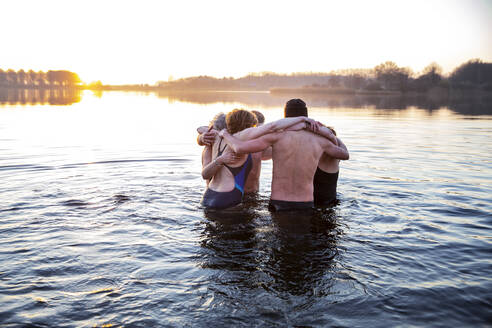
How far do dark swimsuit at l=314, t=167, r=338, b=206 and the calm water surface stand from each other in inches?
17.0

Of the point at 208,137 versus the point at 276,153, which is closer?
the point at 276,153

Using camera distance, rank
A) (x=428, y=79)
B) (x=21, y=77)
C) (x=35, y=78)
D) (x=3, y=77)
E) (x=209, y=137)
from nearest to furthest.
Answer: (x=209, y=137), (x=428, y=79), (x=3, y=77), (x=35, y=78), (x=21, y=77)

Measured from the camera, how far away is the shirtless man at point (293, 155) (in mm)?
5938

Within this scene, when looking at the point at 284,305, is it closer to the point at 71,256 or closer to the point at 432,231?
the point at 71,256

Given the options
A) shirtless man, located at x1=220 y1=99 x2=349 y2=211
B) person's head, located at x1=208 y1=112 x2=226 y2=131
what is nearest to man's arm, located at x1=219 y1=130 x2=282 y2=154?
shirtless man, located at x1=220 y1=99 x2=349 y2=211

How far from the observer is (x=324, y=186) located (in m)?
7.30

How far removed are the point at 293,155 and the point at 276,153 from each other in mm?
291

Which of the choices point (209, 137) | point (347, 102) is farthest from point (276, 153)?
point (347, 102)

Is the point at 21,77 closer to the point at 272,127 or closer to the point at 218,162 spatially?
the point at 218,162

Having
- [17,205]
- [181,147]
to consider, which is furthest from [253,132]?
[181,147]

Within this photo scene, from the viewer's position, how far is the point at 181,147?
15094 millimetres

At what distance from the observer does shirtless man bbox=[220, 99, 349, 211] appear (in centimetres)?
594

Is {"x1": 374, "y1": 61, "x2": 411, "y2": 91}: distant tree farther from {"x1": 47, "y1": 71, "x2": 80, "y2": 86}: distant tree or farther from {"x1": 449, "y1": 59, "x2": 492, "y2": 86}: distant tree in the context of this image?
{"x1": 47, "y1": 71, "x2": 80, "y2": 86}: distant tree

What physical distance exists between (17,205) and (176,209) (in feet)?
10.3
